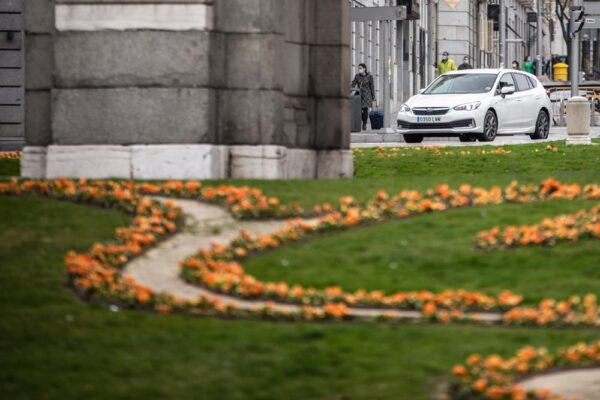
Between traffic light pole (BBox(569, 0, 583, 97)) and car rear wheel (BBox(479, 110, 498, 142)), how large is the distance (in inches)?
96.3

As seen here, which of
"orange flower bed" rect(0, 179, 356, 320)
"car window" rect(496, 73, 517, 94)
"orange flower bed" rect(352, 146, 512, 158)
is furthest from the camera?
"car window" rect(496, 73, 517, 94)

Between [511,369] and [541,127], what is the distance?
30.7 meters

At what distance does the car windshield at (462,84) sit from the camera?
124ft

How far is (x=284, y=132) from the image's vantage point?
60.7 feet

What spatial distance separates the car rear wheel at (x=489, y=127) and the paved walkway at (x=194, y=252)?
22.7m

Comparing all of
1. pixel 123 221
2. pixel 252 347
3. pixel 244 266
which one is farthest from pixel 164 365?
pixel 123 221

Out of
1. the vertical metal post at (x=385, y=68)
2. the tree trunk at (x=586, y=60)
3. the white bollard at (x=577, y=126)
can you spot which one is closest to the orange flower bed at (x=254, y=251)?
the white bollard at (x=577, y=126)

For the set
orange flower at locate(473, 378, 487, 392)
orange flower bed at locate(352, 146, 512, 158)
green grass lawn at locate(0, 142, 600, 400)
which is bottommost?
orange flower at locate(473, 378, 487, 392)

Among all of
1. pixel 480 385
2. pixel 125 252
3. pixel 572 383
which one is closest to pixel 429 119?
pixel 125 252

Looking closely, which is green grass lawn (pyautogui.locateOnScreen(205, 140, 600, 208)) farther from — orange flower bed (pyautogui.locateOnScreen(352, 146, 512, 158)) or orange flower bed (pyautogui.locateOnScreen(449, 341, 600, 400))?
orange flower bed (pyautogui.locateOnScreen(449, 341, 600, 400))

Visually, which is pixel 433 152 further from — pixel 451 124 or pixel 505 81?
pixel 505 81

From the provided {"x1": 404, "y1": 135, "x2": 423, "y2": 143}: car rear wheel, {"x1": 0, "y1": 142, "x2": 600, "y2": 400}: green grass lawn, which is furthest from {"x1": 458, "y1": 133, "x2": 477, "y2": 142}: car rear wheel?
{"x1": 0, "y1": 142, "x2": 600, "y2": 400}: green grass lawn

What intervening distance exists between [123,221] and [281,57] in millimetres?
4721

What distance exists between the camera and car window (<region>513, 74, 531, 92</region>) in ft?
128
